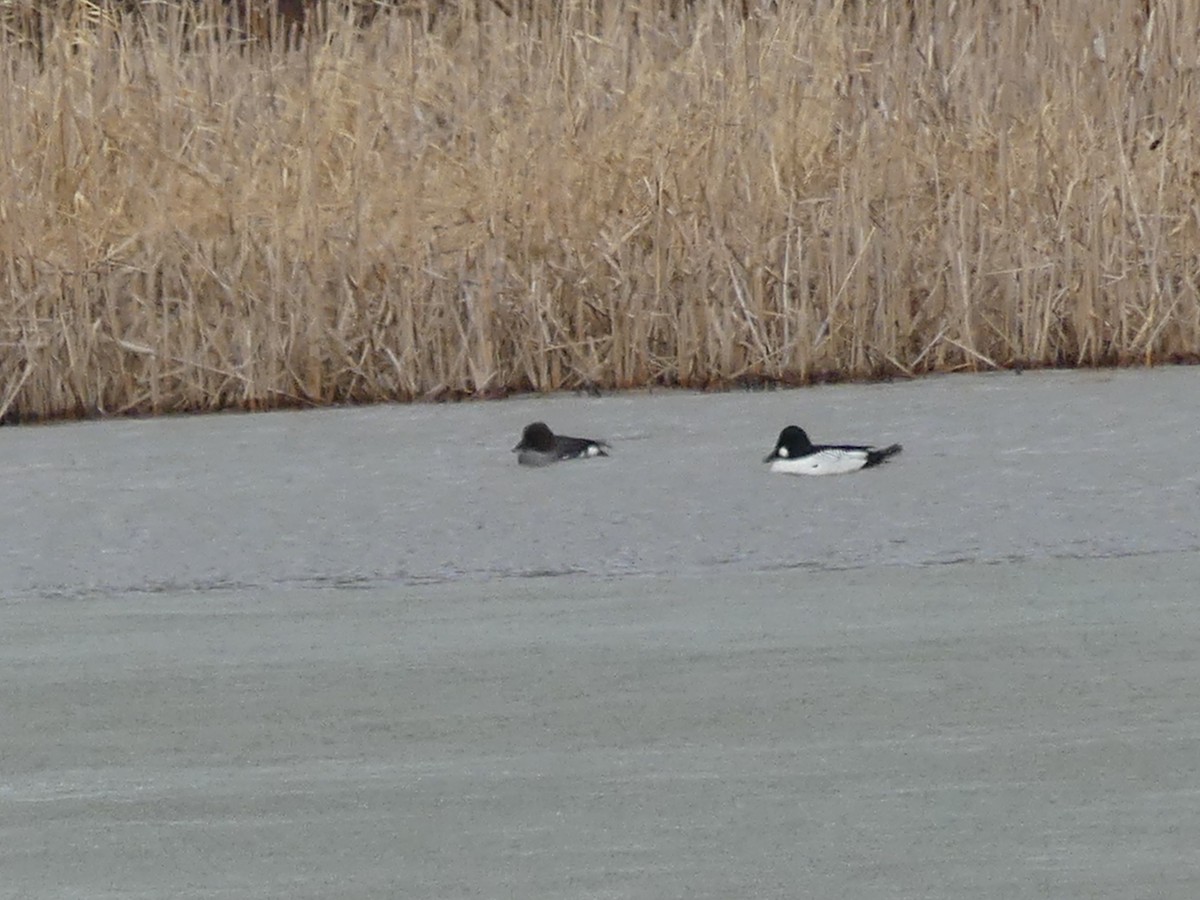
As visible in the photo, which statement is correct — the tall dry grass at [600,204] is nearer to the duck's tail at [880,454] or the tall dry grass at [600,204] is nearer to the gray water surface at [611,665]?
the gray water surface at [611,665]

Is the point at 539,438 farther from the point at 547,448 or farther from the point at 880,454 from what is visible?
the point at 880,454

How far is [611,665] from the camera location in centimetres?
483

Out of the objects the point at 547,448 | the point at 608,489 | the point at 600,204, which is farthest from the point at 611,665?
the point at 600,204

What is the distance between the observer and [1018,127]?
31.1ft

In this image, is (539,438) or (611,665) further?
(539,438)

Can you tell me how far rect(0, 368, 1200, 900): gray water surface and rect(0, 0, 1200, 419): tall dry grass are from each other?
931mm

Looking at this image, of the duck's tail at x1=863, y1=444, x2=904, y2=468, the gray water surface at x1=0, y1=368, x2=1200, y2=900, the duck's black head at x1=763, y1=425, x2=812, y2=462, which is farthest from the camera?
the duck's tail at x1=863, y1=444, x2=904, y2=468

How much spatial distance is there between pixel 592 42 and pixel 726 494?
11.6 feet

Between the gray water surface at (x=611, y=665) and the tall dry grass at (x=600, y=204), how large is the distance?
0.93 m

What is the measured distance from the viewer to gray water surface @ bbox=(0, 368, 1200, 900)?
3676 millimetres

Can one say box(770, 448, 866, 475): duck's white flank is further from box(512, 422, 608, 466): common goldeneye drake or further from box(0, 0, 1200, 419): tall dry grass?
box(0, 0, 1200, 419): tall dry grass

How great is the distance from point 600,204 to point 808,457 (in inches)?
101

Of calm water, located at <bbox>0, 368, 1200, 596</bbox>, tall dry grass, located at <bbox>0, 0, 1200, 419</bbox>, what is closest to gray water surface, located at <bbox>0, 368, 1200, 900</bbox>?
calm water, located at <bbox>0, 368, 1200, 596</bbox>

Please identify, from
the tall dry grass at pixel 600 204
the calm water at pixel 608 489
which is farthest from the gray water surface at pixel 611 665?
the tall dry grass at pixel 600 204
